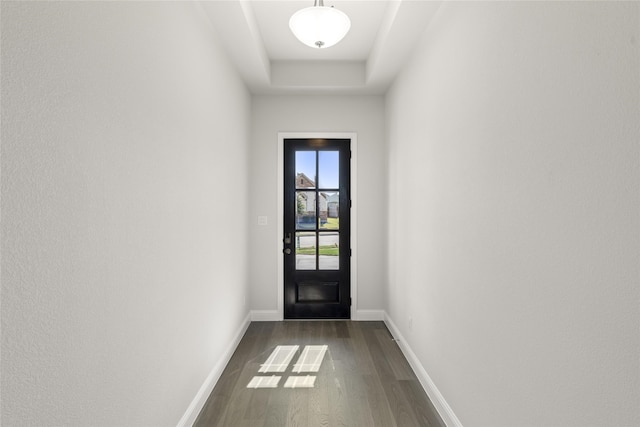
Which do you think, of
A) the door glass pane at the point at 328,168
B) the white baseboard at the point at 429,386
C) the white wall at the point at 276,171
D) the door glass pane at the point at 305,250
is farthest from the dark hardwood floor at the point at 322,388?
the door glass pane at the point at 328,168

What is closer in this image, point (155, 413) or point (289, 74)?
point (155, 413)

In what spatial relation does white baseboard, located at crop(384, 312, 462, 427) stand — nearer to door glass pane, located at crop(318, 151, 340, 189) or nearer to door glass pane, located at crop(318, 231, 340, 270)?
door glass pane, located at crop(318, 231, 340, 270)

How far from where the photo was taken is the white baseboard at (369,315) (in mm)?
4055

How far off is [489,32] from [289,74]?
2411 millimetres

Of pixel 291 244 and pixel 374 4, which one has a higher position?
pixel 374 4

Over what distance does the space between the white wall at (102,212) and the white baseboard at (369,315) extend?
2.14 metres

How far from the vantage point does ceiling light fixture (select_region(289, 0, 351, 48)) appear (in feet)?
6.78

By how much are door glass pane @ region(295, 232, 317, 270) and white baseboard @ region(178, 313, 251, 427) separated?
1079 mm

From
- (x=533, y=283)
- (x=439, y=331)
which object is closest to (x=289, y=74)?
(x=439, y=331)

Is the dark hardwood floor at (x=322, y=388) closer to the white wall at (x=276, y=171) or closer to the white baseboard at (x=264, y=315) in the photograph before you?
the white baseboard at (x=264, y=315)

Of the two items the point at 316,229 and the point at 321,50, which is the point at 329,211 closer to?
the point at 316,229

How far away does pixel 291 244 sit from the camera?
4059mm

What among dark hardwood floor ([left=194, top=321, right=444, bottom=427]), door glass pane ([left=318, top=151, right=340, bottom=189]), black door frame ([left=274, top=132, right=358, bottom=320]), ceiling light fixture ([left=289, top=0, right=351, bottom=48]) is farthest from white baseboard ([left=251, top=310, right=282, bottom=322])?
ceiling light fixture ([left=289, top=0, right=351, bottom=48])

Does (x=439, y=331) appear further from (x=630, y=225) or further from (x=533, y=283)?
(x=630, y=225)
